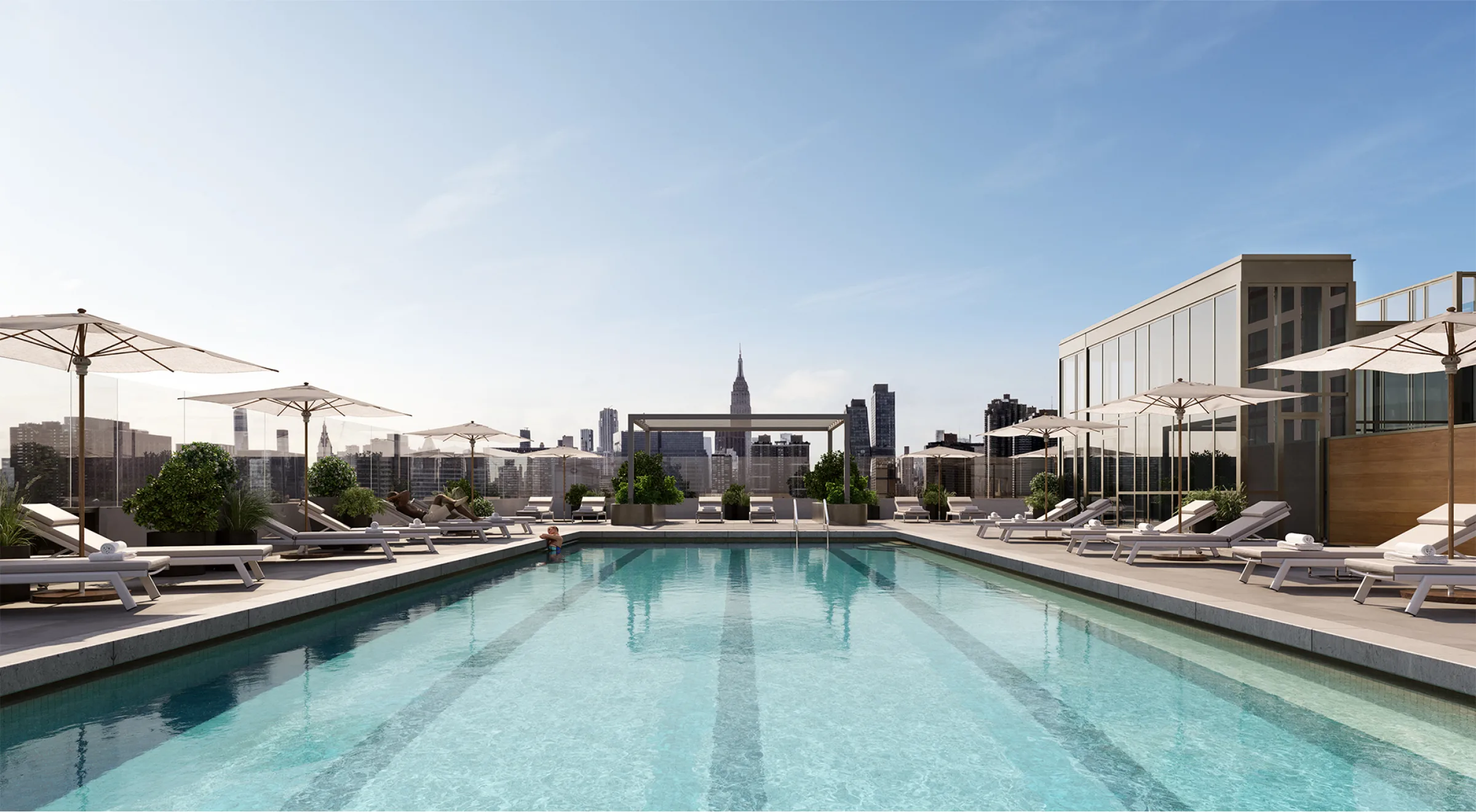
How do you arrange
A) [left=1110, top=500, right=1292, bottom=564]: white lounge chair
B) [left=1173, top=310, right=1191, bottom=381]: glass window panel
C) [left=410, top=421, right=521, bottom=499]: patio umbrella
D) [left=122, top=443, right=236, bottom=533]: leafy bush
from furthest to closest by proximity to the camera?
[left=410, top=421, right=521, bottom=499]: patio umbrella, [left=1173, top=310, right=1191, bottom=381]: glass window panel, [left=1110, top=500, right=1292, bottom=564]: white lounge chair, [left=122, top=443, right=236, bottom=533]: leafy bush

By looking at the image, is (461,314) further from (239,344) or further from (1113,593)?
(1113,593)

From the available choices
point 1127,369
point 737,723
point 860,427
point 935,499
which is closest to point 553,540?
point 737,723

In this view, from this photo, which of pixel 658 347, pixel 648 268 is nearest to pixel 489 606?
pixel 648 268

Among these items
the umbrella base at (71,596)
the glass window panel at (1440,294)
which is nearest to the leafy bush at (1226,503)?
the glass window panel at (1440,294)

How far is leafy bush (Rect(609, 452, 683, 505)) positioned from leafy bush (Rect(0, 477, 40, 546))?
12484 millimetres

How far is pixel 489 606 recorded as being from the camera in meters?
8.60

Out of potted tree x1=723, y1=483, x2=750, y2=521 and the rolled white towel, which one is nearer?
the rolled white towel

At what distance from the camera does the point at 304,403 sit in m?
12.6

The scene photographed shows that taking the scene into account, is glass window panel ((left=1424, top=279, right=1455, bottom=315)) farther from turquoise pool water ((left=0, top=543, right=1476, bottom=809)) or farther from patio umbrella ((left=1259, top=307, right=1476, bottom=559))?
turquoise pool water ((left=0, top=543, right=1476, bottom=809))

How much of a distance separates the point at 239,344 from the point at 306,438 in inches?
288

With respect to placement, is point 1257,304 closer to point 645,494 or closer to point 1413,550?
point 1413,550

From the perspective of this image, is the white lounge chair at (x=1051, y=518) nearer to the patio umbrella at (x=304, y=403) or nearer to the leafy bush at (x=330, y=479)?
the patio umbrella at (x=304, y=403)

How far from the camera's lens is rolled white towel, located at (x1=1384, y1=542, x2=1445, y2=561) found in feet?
22.3

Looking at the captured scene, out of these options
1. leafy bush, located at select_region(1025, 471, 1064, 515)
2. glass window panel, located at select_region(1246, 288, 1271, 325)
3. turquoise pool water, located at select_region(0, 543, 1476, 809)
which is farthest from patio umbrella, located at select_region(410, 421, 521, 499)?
glass window panel, located at select_region(1246, 288, 1271, 325)
